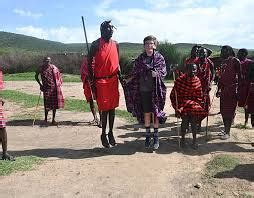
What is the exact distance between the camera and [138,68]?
809 cm

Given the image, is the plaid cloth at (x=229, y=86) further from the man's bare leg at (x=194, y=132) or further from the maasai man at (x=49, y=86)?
the maasai man at (x=49, y=86)

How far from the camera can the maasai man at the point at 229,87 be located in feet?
30.1

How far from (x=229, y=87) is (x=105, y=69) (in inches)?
109

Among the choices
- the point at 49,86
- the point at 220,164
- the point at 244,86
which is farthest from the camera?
the point at 49,86

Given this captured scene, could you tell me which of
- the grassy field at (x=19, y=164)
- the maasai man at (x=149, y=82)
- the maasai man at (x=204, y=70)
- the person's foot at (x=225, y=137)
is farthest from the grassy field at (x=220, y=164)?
the grassy field at (x=19, y=164)

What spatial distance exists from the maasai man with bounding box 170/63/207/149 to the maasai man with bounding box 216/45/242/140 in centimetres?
104

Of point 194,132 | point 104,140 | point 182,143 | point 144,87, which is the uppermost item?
point 144,87

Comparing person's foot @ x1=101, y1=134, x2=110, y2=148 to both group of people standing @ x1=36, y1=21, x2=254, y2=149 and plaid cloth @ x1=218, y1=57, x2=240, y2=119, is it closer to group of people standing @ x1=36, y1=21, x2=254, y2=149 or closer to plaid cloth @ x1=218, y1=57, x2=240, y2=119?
group of people standing @ x1=36, y1=21, x2=254, y2=149

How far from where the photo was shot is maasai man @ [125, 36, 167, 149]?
7977mm

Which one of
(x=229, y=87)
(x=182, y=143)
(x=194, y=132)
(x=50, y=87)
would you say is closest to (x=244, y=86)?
(x=229, y=87)

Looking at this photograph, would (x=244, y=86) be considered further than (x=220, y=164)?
Yes

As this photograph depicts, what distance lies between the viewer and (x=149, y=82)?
26.5 ft

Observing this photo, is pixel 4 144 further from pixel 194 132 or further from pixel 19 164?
pixel 194 132

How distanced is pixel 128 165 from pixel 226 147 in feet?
7.64
